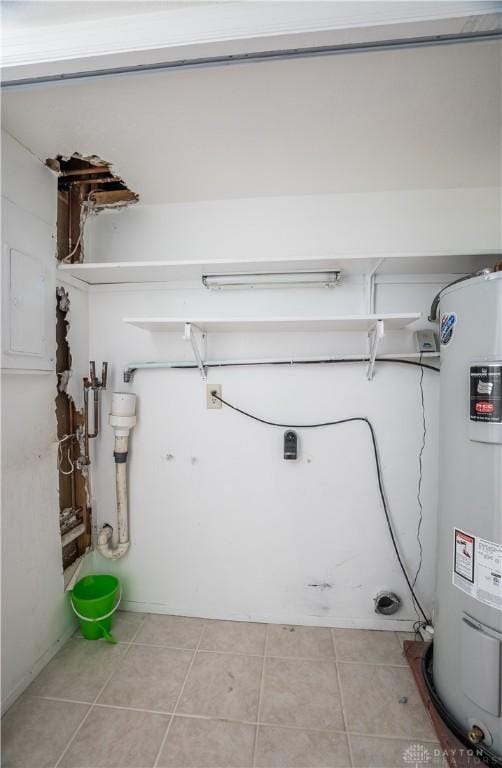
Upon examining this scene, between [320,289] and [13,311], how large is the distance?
1.43m

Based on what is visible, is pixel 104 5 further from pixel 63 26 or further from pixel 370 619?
pixel 370 619

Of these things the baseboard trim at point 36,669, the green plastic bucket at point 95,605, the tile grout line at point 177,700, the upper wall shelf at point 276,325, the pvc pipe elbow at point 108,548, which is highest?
the upper wall shelf at point 276,325

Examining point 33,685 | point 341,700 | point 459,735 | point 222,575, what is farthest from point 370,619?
point 33,685

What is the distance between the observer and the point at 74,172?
1650 mm

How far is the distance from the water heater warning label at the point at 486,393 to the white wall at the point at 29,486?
1770 millimetres

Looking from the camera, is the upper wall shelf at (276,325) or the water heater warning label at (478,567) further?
the upper wall shelf at (276,325)

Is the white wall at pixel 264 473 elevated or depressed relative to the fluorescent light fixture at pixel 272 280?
depressed

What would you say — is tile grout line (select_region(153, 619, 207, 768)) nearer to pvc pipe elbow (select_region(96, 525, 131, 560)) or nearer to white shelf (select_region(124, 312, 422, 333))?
pvc pipe elbow (select_region(96, 525, 131, 560))

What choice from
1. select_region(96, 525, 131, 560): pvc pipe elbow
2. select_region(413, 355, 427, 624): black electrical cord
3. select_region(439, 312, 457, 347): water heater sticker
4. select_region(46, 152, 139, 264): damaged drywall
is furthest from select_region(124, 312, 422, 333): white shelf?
select_region(96, 525, 131, 560): pvc pipe elbow

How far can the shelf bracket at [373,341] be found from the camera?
1475mm

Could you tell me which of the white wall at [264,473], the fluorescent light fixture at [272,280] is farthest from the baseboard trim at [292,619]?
the fluorescent light fixture at [272,280]

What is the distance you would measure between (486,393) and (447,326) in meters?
0.31

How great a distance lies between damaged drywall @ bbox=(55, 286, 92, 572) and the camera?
5.70ft

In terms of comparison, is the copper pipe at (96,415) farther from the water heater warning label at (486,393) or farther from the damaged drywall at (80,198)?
the water heater warning label at (486,393)
